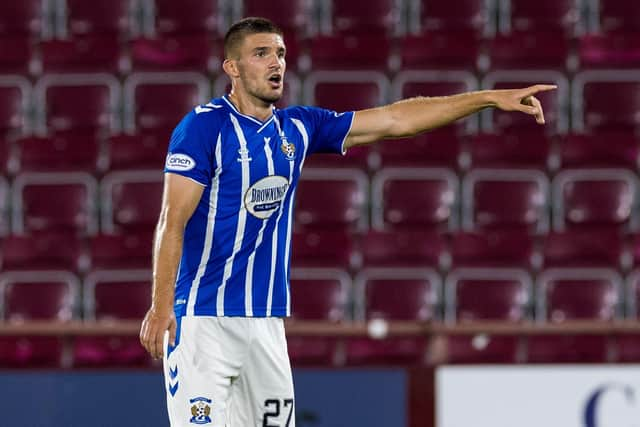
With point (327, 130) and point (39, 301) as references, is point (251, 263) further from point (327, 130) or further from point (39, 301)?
point (39, 301)

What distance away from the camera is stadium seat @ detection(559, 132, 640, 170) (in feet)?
26.8

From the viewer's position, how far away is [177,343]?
12.4 ft

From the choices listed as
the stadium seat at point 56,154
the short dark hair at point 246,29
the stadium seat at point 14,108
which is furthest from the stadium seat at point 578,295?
the short dark hair at point 246,29

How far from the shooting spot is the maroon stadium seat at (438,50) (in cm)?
880

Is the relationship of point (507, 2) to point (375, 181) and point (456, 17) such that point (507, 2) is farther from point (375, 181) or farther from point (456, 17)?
point (375, 181)

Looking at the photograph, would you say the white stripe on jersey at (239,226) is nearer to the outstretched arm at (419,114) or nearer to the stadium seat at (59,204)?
the outstretched arm at (419,114)

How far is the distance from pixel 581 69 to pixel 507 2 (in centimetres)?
86

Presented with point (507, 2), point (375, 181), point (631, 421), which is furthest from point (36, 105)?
point (631, 421)

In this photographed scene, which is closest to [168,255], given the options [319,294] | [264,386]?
[264,386]

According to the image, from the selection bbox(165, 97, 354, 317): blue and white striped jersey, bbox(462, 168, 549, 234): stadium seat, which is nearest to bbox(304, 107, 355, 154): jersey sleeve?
bbox(165, 97, 354, 317): blue and white striped jersey

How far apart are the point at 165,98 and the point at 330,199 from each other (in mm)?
1517

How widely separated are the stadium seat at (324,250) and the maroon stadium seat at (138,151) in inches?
46.3

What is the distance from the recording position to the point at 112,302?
24.5ft

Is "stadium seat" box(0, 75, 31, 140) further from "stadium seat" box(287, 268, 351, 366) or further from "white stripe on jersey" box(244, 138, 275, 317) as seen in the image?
"white stripe on jersey" box(244, 138, 275, 317)
